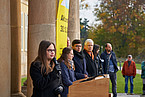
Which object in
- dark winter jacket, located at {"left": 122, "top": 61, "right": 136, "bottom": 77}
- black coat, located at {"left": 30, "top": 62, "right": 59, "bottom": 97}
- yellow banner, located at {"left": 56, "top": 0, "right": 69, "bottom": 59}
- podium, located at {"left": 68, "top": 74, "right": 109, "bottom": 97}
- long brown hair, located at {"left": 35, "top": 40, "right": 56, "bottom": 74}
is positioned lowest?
dark winter jacket, located at {"left": 122, "top": 61, "right": 136, "bottom": 77}

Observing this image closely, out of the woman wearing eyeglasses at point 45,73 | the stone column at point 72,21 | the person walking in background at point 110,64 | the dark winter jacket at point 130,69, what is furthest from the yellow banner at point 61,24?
the dark winter jacket at point 130,69

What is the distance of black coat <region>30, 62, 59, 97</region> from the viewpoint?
16.4 feet

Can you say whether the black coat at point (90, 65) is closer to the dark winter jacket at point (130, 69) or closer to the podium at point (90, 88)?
the podium at point (90, 88)

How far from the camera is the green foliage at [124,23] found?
32469 mm

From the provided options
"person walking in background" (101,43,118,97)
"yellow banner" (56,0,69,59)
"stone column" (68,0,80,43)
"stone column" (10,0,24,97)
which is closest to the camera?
"yellow banner" (56,0,69,59)

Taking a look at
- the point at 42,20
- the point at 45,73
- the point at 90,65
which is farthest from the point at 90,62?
the point at 45,73

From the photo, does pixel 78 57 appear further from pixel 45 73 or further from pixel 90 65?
pixel 45 73

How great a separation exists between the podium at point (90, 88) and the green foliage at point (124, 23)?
26.1 meters

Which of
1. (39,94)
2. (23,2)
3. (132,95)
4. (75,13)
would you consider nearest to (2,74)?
(39,94)

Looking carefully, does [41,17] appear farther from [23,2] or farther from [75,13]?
[23,2]

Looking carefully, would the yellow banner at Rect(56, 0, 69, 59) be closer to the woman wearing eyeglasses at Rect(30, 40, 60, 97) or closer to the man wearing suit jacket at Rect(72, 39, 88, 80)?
the man wearing suit jacket at Rect(72, 39, 88, 80)

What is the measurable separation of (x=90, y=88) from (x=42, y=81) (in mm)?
1235

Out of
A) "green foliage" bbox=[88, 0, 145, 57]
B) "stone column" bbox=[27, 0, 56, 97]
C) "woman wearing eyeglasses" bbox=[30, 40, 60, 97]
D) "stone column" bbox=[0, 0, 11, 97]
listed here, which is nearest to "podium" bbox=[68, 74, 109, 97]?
"woman wearing eyeglasses" bbox=[30, 40, 60, 97]

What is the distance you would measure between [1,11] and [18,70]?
104 inches
